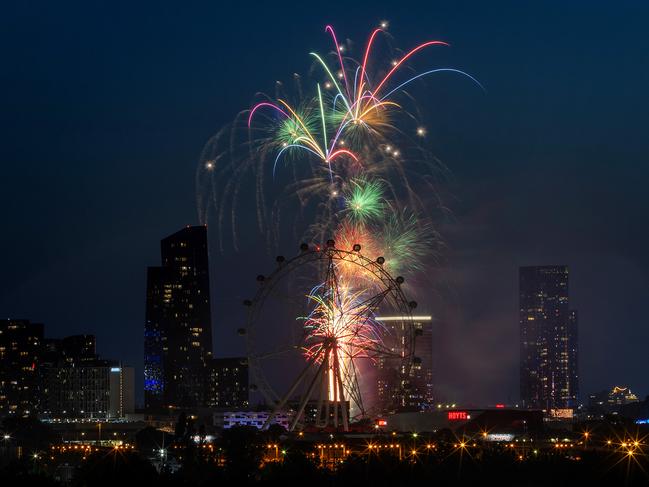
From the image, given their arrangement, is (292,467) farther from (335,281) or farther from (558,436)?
(558,436)

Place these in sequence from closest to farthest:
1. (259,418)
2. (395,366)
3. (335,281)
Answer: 1. (335,281)
2. (395,366)
3. (259,418)

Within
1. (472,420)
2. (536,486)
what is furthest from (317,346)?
(472,420)

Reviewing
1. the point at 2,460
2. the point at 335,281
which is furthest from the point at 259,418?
the point at 335,281

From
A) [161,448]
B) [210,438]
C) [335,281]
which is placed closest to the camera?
[335,281]

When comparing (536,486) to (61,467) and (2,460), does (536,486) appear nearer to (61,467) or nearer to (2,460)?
(61,467)

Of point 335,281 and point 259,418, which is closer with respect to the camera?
point 335,281

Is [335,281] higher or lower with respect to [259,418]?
higher
